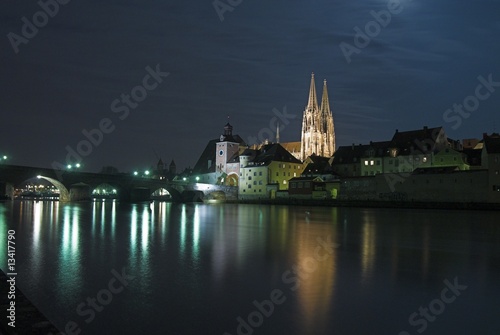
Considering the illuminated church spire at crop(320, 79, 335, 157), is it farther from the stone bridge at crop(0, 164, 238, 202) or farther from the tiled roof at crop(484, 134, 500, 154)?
the tiled roof at crop(484, 134, 500, 154)

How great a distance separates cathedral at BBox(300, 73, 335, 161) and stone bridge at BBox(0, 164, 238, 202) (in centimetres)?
3250

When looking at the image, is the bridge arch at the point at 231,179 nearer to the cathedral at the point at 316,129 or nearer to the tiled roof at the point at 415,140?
the cathedral at the point at 316,129

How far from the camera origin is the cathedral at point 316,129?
134750 mm

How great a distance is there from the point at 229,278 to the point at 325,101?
441 ft

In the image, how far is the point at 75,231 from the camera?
2914 centimetres

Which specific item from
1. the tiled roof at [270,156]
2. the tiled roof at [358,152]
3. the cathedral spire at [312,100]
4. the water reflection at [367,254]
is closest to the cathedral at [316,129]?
the cathedral spire at [312,100]

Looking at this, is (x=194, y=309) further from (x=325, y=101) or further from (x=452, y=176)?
(x=325, y=101)

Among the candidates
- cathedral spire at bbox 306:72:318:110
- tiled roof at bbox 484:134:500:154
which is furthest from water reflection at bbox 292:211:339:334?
cathedral spire at bbox 306:72:318:110

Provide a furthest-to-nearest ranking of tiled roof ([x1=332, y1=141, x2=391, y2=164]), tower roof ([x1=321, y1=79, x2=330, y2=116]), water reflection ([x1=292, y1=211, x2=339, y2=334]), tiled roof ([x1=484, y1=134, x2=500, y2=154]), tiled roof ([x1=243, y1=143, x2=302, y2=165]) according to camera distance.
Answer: tower roof ([x1=321, y1=79, x2=330, y2=116]) < tiled roof ([x1=243, y1=143, x2=302, y2=165]) < tiled roof ([x1=332, y1=141, x2=391, y2=164]) < tiled roof ([x1=484, y1=134, x2=500, y2=154]) < water reflection ([x1=292, y1=211, x2=339, y2=334])

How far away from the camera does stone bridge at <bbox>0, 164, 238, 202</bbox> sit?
77.3m

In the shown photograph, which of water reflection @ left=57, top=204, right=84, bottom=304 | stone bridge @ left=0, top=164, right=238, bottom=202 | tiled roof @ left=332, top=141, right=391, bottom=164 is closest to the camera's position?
water reflection @ left=57, top=204, right=84, bottom=304

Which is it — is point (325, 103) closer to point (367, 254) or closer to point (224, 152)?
point (224, 152)

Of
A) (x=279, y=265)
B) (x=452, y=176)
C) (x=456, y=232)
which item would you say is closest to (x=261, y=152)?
(x=452, y=176)

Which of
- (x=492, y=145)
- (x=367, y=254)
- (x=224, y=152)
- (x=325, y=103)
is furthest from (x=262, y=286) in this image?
(x=325, y=103)
